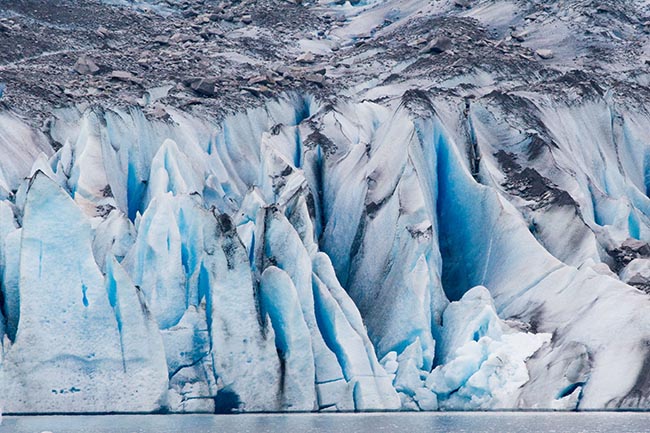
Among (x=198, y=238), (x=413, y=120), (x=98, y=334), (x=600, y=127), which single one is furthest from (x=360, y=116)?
(x=98, y=334)

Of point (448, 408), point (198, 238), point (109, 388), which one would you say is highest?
point (198, 238)

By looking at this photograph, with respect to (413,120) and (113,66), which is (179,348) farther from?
(113,66)

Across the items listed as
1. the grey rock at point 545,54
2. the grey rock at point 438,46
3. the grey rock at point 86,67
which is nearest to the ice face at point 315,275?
the grey rock at point 86,67

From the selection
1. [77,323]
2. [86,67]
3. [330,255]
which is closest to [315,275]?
[330,255]

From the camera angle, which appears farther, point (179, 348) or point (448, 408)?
point (448, 408)

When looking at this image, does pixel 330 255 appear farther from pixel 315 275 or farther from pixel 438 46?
pixel 438 46

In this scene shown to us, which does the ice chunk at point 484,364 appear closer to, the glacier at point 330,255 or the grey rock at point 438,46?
the glacier at point 330,255

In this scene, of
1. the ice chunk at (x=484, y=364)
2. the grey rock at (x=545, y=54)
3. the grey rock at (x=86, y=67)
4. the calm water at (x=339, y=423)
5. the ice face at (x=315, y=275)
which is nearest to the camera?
the calm water at (x=339, y=423)
